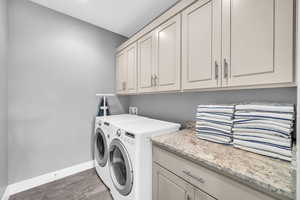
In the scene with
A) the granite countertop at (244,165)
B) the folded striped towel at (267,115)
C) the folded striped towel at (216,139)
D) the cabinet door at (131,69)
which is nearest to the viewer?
the granite countertop at (244,165)

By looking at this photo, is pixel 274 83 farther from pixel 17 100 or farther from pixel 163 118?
pixel 17 100

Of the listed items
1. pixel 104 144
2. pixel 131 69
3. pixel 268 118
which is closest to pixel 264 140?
pixel 268 118

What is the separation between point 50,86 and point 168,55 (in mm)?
1745

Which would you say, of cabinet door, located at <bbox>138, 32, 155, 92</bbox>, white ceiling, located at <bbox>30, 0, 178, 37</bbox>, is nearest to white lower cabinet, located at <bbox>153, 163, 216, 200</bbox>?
cabinet door, located at <bbox>138, 32, 155, 92</bbox>

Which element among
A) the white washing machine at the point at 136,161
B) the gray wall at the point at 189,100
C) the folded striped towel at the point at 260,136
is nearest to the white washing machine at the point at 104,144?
the white washing machine at the point at 136,161

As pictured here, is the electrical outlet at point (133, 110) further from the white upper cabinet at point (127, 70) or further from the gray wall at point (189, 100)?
the white upper cabinet at point (127, 70)

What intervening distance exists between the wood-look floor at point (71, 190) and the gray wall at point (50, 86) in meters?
0.21

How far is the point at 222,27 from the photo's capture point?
98 centimetres

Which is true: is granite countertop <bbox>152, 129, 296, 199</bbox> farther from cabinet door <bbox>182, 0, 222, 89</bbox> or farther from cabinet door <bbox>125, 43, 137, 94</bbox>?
cabinet door <bbox>125, 43, 137, 94</bbox>

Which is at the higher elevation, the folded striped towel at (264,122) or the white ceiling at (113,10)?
the white ceiling at (113,10)

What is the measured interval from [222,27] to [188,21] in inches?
14.1

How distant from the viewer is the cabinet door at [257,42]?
0.73 meters

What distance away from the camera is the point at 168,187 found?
103 centimetres

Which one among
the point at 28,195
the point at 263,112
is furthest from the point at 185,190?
the point at 28,195
